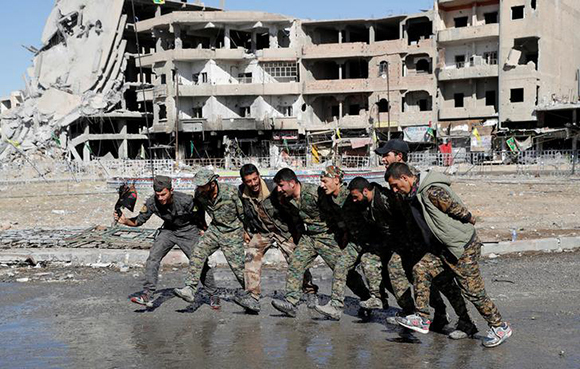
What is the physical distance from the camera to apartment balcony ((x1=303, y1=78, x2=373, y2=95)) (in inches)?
1976

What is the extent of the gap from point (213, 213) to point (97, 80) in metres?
51.8

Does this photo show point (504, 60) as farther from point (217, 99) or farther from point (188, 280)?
point (188, 280)

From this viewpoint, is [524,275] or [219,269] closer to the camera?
[524,275]

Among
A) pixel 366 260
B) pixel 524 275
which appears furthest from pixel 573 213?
pixel 366 260

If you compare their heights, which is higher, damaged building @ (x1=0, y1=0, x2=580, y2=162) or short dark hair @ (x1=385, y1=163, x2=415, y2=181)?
damaged building @ (x1=0, y1=0, x2=580, y2=162)

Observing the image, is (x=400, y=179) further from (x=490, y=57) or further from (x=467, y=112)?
(x=490, y=57)

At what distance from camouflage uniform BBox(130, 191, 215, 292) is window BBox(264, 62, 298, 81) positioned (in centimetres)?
4515

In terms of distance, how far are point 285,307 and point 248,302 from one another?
0.55 meters

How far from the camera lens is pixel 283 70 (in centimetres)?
5212

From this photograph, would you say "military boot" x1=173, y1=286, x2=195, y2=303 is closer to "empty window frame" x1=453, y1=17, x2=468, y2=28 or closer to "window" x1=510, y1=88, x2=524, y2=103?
"window" x1=510, y1=88, x2=524, y2=103

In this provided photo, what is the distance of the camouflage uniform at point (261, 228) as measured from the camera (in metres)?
7.16

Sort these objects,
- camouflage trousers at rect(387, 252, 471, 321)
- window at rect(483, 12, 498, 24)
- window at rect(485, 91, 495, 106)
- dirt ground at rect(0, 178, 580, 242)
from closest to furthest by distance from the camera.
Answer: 1. camouflage trousers at rect(387, 252, 471, 321)
2. dirt ground at rect(0, 178, 580, 242)
3. window at rect(485, 91, 495, 106)
4. window at rect(483, 12, 498, 24)

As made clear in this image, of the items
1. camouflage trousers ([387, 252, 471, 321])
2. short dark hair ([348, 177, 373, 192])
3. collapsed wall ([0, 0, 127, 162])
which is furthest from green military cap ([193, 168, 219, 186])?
collapsed wall ([0, 0, 127, 162])

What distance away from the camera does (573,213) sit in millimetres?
16641
